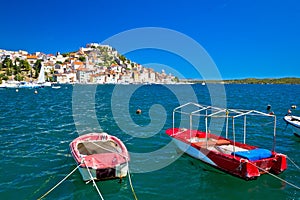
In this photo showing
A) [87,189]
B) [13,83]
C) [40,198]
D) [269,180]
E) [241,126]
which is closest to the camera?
[40,198]

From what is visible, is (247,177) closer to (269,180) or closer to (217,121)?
(269,180)

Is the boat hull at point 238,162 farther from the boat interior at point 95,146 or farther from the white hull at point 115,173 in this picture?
the white hull at point 115,173

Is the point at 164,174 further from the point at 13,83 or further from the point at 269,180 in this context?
the point at 13,83

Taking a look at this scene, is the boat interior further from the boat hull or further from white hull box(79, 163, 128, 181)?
the boat hull

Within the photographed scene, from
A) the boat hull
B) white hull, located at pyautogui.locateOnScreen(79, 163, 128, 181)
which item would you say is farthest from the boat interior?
the boat hull

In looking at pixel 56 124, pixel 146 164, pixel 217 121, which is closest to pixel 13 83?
pixel 56 124

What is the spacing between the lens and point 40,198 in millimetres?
9977

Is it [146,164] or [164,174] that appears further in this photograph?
[146,164]

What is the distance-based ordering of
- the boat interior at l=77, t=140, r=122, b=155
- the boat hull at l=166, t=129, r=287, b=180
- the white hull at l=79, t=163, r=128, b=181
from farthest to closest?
the boat interior at l=77, t=140, r=122, b=155 → the boat hull at l=166, t=129, r=287, b=180 → the white hull at l=79, t=163, r=128, b=181

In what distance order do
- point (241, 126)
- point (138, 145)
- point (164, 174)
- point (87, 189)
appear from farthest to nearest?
point (241, 126)
point (138, 145)
point (164, 174)
point (87, 189)

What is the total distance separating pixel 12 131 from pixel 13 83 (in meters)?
110

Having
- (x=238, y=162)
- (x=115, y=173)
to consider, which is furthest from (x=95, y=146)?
(x=238, y=162)

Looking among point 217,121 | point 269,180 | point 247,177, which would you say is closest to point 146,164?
point 247,177

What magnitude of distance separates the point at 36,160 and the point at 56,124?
38.9 feet
